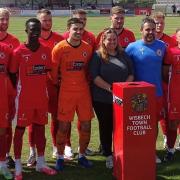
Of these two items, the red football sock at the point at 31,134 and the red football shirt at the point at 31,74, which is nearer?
the red football shirt at the point at 31,74

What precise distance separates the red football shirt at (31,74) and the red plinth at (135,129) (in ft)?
3.48

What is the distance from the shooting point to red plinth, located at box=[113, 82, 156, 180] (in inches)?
224

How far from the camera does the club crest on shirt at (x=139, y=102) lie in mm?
5680

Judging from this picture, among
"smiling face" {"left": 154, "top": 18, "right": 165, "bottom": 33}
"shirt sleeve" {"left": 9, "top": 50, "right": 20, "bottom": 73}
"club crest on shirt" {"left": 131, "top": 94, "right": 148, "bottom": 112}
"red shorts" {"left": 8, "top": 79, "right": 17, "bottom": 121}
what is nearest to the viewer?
"club crest on shirt" {"left": 131, "top": 94, "right": 148, "bottom": 112}

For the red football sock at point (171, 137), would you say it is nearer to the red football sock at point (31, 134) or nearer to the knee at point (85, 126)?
the knee at point (85, 126)

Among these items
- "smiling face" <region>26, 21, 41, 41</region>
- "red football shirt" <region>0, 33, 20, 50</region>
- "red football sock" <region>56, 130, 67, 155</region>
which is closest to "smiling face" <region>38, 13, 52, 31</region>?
"red football shirt" <region>0, 33, 20, 50</region>

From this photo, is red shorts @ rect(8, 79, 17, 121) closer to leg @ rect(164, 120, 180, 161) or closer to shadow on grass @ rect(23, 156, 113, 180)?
shadow on grass @ rect(23, 156, 113, 180)

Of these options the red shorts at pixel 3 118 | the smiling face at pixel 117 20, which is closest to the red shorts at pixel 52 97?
the red shorts at pixel 3 118

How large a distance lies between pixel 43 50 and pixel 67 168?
5.82 ft

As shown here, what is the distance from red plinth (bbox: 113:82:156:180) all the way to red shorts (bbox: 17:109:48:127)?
3.36 ft

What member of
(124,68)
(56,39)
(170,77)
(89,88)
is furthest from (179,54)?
(56,39)

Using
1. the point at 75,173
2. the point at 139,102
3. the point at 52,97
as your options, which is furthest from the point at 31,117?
the point at 139,102

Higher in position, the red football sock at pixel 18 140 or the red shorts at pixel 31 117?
the red shorts at pixel 31 117

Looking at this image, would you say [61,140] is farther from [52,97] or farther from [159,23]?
[159,23]
